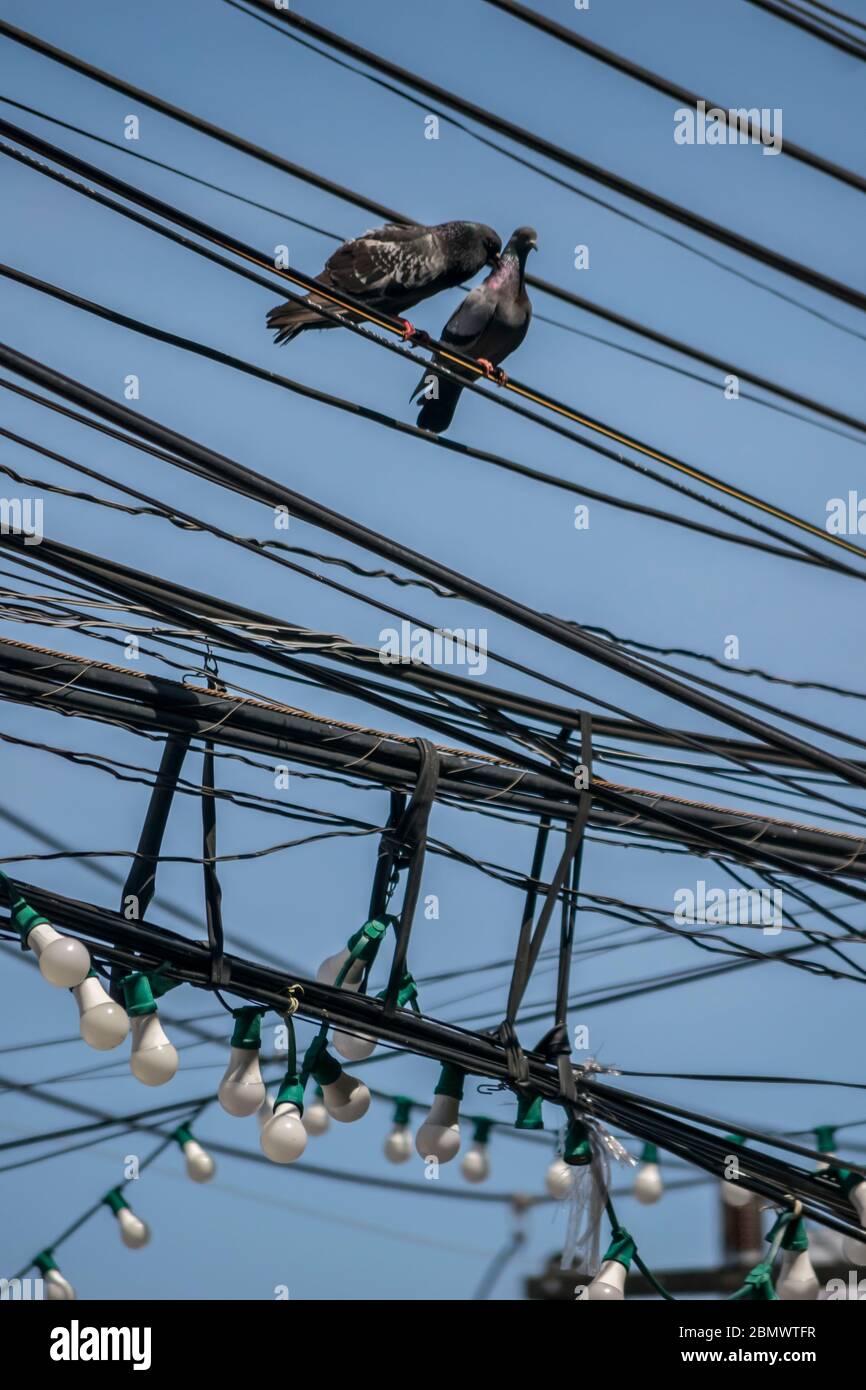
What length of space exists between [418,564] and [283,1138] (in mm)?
1997

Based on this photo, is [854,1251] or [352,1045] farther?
[854,1251]

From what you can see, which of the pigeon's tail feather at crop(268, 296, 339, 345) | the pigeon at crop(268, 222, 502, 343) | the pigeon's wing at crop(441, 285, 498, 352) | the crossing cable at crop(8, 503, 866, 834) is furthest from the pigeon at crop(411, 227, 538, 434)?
the crossing cable at crop(8, 503, 866, 834)

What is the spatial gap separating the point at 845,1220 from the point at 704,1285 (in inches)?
351

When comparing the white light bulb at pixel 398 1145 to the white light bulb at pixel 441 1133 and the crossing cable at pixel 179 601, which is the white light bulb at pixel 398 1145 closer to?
the white light bulb at pixel 441 1133

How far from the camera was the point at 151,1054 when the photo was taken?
5.86 m

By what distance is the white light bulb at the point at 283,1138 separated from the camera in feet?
19.7

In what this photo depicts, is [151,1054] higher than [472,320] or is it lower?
lower

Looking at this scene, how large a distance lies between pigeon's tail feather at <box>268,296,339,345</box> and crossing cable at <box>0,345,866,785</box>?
1725 mm

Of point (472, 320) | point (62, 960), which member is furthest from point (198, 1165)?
point (472, 320)

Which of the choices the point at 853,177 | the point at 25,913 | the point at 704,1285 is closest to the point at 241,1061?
the point at 25,913

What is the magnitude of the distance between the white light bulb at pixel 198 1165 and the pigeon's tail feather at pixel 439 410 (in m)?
3.62

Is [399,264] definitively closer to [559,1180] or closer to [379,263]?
[379,263]

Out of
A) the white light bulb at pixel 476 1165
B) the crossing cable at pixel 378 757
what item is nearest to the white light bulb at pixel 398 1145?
the white light bulb at pixel 476 1165
